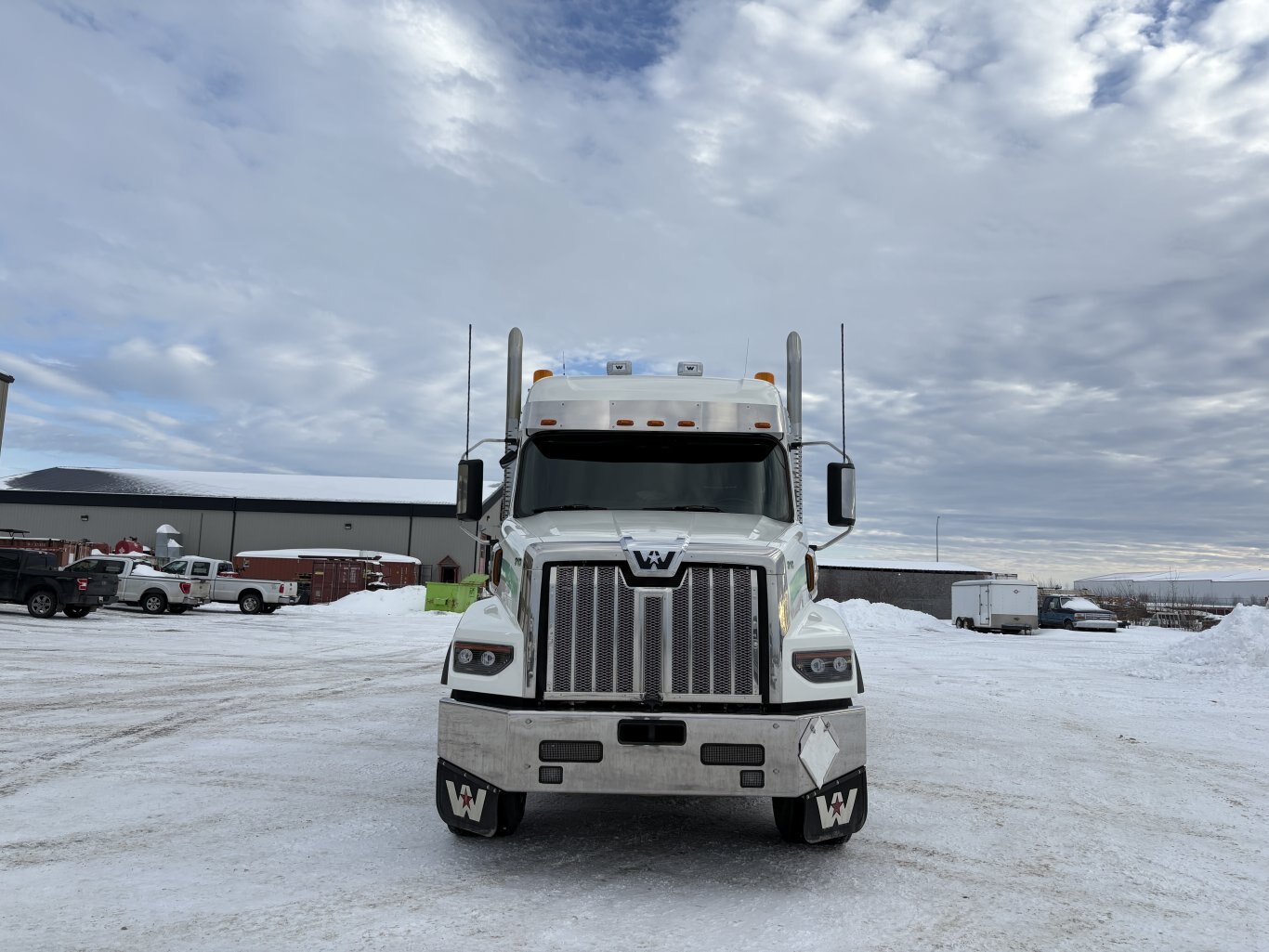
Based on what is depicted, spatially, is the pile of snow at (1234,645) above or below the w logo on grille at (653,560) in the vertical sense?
below

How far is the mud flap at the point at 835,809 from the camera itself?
516 cm

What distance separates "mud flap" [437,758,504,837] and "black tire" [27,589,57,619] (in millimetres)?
24905

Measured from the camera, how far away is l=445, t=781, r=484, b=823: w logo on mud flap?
17.2 feet

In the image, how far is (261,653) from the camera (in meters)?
18.5

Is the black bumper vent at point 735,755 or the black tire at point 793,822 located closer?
the black bumper vent at point 735,755

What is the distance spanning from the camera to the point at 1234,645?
1825 cm

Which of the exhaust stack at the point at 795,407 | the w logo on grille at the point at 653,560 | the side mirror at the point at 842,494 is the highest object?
the exhaust stack at the point at 795,407

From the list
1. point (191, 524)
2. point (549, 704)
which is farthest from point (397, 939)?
point (191, 524)

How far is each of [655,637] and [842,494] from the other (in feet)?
8.27

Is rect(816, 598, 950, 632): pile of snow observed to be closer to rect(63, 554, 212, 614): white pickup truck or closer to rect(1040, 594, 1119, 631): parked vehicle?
rect(1040, 594, 1119, 631): parked vehicle

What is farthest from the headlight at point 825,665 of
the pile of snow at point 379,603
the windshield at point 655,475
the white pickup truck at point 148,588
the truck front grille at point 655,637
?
the pile of snow at point 379,603

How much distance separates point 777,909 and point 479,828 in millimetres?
1723

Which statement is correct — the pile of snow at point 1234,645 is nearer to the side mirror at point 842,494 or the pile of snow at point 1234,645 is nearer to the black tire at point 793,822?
the side mirror at point 842,494

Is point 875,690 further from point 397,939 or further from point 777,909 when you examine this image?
point 397,939
